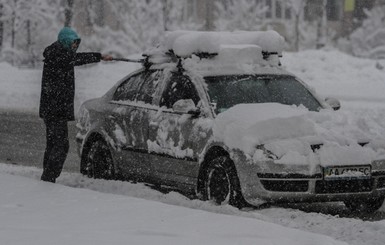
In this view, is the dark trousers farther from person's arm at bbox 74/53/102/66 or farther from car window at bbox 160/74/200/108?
car window at bbox 160/74/200/108

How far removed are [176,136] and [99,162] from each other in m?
1.62

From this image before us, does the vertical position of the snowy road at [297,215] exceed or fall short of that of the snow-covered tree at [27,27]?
it exceeds it

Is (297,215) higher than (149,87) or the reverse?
the reverse

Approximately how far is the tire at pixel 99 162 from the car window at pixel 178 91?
1.09 meters

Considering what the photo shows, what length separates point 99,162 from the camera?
37.9 ft

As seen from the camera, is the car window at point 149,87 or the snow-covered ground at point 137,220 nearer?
the snow-covered ground at point 137,220

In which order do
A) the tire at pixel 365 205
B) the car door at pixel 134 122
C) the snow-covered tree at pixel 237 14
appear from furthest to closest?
the snow-covered tree at pixel 237 14
the car door at pixel 134 122
the tire at pixel 365 205

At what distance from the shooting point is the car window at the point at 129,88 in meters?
11.4

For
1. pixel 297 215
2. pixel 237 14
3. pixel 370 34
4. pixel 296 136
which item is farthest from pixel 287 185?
pixel 370 34

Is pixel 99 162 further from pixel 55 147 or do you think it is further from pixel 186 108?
pixel 186 108

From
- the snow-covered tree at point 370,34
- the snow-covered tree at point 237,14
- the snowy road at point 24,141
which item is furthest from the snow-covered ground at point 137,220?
the snow-covered tree at point 237,14

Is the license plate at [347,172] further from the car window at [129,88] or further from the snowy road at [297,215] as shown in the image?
the car window at [129,88]

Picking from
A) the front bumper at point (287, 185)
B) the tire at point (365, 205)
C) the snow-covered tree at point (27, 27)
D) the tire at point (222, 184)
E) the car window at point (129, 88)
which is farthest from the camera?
the snow-covered tree at point (27, 27)

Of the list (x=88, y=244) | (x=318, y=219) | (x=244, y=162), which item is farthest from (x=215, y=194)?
(x=88, y=244)
